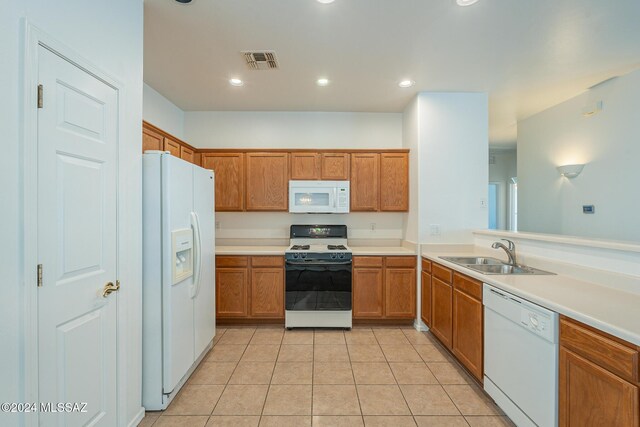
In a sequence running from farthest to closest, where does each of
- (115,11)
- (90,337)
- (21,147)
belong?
1. (115,11)
2. (90,337)
3. (21,147)

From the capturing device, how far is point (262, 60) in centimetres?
263

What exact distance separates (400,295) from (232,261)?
81.3 inches

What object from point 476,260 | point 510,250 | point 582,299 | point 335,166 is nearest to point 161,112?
point 335,166

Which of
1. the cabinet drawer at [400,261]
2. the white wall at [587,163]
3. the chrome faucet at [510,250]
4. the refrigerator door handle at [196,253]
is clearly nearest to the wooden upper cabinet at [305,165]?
the cabinet drawer at [400,261]

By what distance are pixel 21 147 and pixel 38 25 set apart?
549 mm

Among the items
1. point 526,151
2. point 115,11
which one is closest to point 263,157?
point 115,11

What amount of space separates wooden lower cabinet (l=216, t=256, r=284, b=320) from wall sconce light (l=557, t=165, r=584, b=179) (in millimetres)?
3789

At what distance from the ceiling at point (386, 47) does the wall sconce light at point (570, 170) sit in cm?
87

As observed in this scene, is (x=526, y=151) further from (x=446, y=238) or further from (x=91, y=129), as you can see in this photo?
(x=91, y=129)

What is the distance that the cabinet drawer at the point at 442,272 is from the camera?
264cm

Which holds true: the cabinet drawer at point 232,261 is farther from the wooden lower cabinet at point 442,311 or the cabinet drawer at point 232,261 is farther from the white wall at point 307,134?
A: the wooden lower cabinet at point 442,311

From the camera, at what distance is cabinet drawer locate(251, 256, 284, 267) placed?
135 inches

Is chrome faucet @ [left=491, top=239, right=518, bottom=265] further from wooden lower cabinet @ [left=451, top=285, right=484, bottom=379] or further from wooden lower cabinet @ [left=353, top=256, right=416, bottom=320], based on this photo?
wooden lower cabinet @ [left=353, top=256, right=416, bottom=320]

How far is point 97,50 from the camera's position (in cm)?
154
